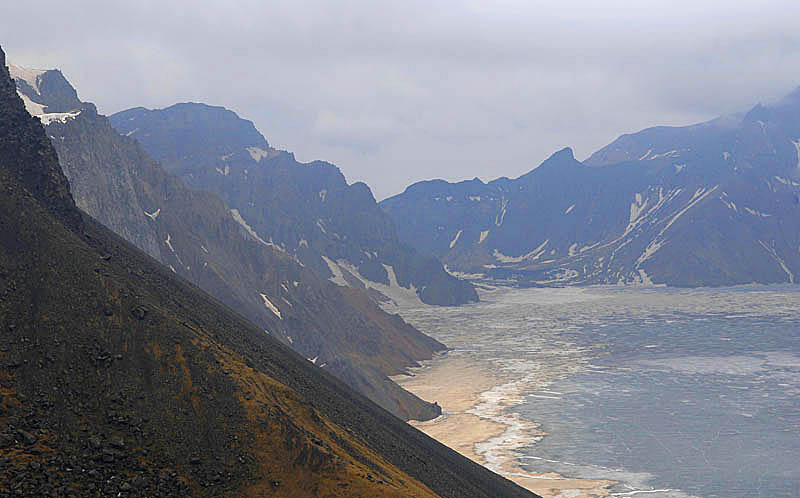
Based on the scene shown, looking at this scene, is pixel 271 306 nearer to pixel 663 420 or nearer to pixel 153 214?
pixel 153 214

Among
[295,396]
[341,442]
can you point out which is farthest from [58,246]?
[341,442]

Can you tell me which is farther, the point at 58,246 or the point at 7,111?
the point at 7,111

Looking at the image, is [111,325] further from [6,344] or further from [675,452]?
[675,452]

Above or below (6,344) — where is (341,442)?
below

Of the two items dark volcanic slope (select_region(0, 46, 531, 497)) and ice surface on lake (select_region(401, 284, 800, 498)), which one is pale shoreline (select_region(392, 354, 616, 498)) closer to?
ice surface on lake (select_region(401, 284, 800, 498))

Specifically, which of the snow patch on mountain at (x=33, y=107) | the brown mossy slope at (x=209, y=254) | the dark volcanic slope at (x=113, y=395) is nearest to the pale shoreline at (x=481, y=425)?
the brown mossy slope at (x=209, y=254)

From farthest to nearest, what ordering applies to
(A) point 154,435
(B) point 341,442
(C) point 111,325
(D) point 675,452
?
1. (D) point 675,452
2. (B) point 341,442
3. (C) point 111,325
4. (A) point 154,435

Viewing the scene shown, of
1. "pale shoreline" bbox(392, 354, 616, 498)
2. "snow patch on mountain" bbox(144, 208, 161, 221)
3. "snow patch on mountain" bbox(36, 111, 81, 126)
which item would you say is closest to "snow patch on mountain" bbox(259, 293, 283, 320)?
"snow patch on mountain" bbox(144, 208, 161, 221)
